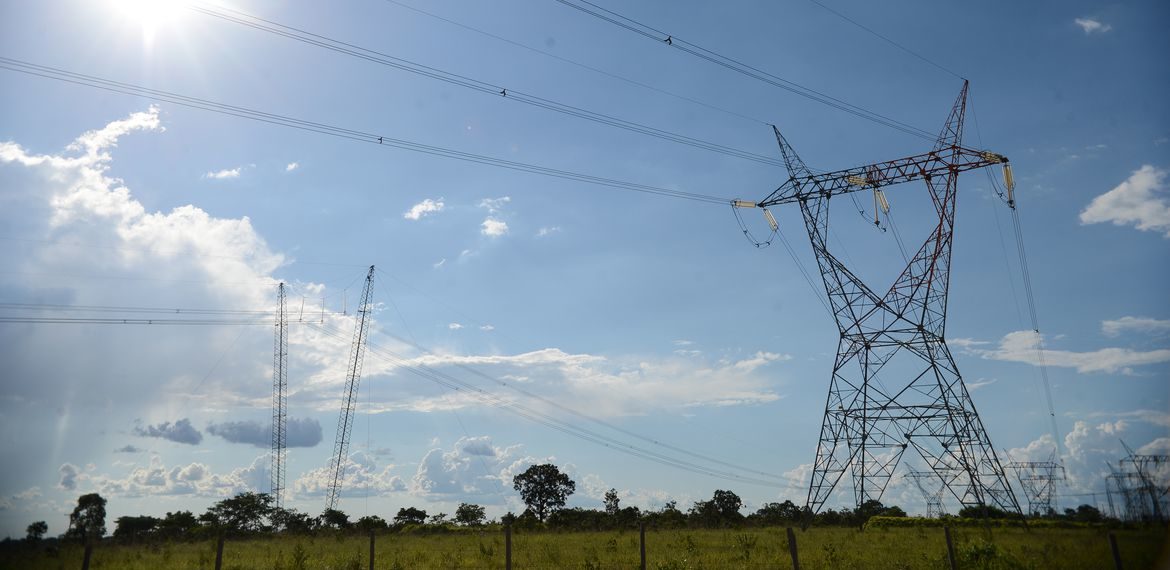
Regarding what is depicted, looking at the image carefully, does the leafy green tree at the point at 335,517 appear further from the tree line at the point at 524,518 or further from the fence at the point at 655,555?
the fence at the point at 655,555

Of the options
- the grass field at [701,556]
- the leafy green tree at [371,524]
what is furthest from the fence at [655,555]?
the leafy green tree at [371,524]

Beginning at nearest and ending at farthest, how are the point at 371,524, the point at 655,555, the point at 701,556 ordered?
the point at 701,556, the point at 655,555, the point at 371,524

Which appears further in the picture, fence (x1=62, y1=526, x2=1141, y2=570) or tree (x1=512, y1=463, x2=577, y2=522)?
tree (x1=512, y1=463, x2=577, y2=522)

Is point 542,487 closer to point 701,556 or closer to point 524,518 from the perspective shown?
point 524,518

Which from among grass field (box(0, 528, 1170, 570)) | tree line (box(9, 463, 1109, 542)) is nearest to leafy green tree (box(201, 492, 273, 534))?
tree line (box(9, 463, 1109, 542))

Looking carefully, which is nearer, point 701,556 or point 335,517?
point 701,556

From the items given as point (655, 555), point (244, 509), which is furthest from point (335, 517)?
point (655, 555)

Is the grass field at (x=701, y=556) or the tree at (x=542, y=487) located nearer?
the grass field at (x=701, y=556)

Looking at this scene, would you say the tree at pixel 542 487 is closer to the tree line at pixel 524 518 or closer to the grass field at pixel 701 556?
the tree line at pixel 524 518

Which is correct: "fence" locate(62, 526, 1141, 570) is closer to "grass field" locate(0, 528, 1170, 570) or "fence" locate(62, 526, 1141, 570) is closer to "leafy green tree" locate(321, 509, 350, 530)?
"grass field" locate(0, 528, 1170, 570)

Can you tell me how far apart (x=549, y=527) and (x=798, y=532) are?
26.9 metres

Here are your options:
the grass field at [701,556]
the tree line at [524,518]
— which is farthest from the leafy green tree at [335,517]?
the grass field at [701,556]

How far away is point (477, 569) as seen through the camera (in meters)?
30.1

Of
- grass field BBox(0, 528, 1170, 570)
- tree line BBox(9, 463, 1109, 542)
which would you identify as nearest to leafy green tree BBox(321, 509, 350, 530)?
tree line BBox(9, 463, 1109, 542)
